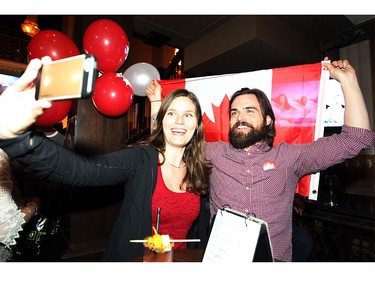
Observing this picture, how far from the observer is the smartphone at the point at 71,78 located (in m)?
0.59

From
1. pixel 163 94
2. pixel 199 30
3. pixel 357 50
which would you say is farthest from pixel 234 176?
pixel 357 50

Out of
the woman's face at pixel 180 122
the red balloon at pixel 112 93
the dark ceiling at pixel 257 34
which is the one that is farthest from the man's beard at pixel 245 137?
the dark ceiling at pixel 257 34

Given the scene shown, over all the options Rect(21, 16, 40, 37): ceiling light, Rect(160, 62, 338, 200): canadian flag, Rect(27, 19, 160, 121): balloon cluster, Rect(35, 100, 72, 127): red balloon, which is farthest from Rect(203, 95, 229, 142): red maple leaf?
Rect(21, 16, 40, 37): ceiling light

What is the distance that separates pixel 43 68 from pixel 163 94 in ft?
5.79

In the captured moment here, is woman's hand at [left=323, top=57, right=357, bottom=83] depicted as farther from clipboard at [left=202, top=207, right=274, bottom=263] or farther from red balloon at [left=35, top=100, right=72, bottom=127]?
red balloon at [left=35, top=100, right=72, bottom=127]

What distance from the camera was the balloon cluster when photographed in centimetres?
199

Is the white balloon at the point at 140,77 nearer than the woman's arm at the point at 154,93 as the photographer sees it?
No

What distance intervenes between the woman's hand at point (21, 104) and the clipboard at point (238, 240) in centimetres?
76

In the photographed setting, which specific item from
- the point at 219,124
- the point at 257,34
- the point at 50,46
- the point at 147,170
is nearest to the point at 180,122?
the point at 147,170

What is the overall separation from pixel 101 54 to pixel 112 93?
0.33 m

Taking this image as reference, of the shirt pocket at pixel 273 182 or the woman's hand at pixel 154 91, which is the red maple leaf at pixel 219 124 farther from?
the shirt pocket at pixel 273 182

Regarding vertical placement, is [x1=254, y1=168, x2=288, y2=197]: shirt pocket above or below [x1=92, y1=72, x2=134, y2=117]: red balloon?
below

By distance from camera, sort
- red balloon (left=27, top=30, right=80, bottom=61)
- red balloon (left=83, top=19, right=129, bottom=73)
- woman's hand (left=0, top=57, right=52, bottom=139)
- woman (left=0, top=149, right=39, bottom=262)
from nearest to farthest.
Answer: woman's hand (left=0, top=57, right=52, bottom=139) → woman (left=0, top=149, right=39, bottom=262) → red balloon (left=27, top=30, right=80, bottom=61) → red balloon (left=83, top=19, right=129, bottom=73)
